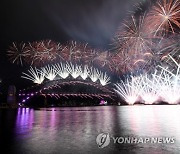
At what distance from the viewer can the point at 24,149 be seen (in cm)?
1284

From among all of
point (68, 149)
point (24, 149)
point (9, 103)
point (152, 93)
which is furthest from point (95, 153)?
point (9, 103)

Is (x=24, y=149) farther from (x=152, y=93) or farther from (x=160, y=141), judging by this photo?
(x=152, y=93)

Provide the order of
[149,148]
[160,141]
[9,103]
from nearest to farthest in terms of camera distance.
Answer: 1. [149,148]
2. [160,141]
3. [9,103]

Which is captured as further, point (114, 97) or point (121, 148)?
point (114, 97)

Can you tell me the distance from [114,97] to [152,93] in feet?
258

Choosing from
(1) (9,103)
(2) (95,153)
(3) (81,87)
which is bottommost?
(2) (95,153)

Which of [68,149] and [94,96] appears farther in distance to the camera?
[94,96]

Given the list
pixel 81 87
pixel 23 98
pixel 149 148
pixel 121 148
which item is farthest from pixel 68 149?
pixel 81 87

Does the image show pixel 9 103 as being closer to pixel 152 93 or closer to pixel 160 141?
pixel 152 93

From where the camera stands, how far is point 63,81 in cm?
12338

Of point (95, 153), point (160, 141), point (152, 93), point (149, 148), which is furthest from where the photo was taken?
point (152, 93)

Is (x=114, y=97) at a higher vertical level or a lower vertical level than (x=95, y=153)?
higher

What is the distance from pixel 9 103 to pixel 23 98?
2941 cm

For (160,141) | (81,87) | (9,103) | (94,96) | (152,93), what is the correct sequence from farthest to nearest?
(94,96)
(81,87)
(9,103)
(152,93)
(160,141)
